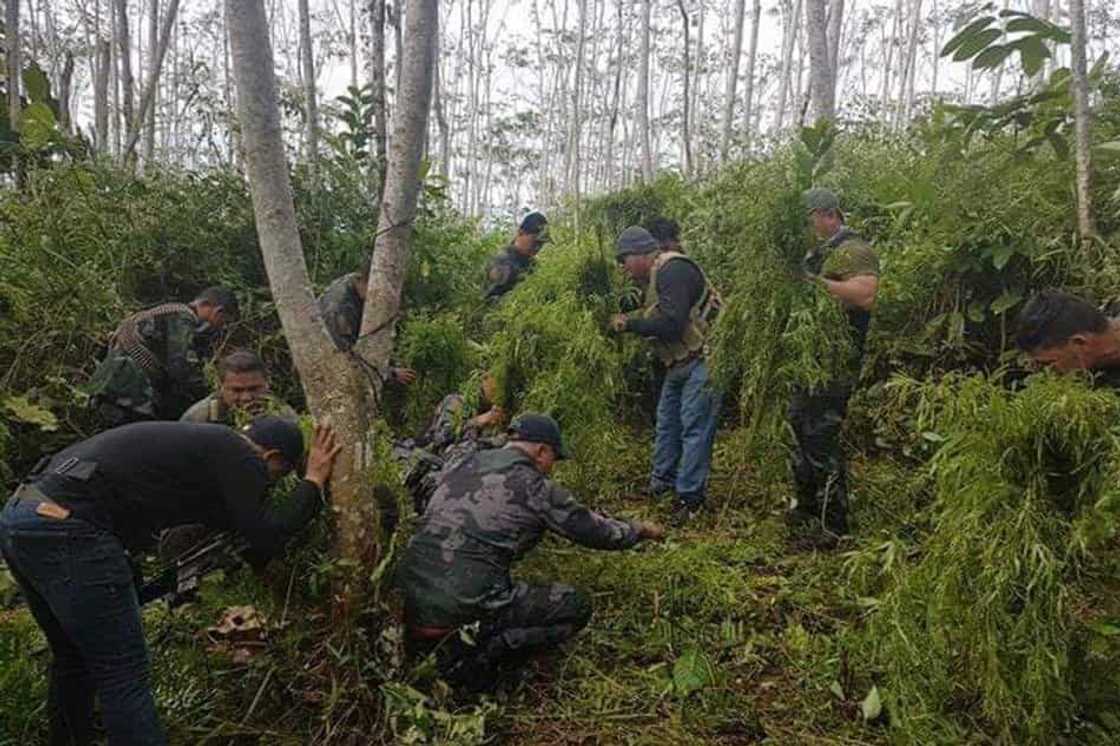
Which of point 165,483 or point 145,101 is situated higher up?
point 145,101

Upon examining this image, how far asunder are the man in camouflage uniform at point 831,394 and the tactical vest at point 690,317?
2.55 ft

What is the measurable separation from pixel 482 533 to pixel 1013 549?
193 cm

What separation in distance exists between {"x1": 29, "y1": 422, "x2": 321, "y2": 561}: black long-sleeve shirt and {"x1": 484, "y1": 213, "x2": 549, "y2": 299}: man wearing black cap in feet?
13.2

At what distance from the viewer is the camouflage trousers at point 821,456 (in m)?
4.15

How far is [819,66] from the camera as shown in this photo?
7613 mm

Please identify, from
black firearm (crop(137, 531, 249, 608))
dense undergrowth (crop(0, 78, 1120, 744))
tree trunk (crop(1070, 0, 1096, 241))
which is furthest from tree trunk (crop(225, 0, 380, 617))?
tree trunk (crop(1070, 0, 1096, 241))

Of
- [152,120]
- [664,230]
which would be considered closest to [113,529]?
[664,230]

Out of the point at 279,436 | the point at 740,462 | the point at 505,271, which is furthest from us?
the point at 505,271

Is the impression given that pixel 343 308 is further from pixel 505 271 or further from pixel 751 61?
pixel 751 61

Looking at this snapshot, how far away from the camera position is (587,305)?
489cm

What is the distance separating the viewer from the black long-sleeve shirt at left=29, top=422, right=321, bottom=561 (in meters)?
2.49

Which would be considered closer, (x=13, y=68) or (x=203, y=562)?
(x=203, y=562)

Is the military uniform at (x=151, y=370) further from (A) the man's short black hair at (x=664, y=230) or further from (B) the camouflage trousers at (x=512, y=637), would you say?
(A) the man's short black hair at (x=664, y=230)

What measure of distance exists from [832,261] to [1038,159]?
8.90 feet
